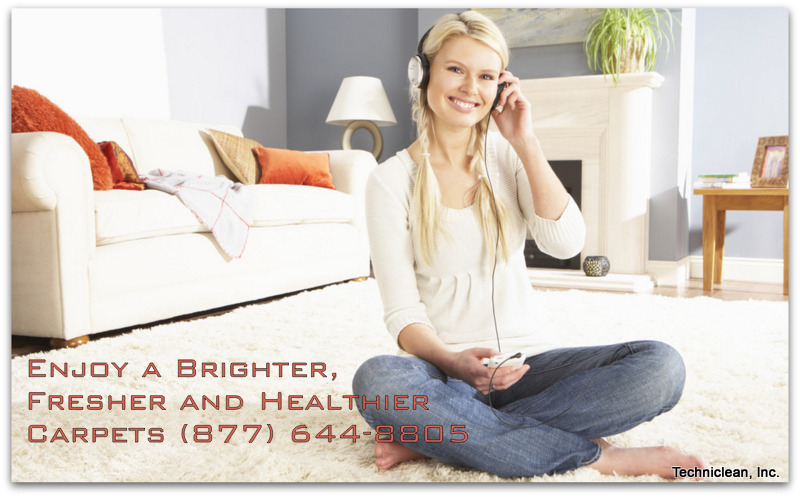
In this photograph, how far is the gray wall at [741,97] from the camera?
12.1ft

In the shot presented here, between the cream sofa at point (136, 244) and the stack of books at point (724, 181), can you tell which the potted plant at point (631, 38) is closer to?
the stack of books at point (724, 181)

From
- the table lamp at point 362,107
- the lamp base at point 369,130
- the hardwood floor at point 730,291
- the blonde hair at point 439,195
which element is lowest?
the hardwood floor at point 730,291

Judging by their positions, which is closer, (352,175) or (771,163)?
(771,163)

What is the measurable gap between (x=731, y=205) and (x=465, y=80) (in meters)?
2.67

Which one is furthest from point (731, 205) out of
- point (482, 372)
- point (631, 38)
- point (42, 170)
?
point (42, 170)

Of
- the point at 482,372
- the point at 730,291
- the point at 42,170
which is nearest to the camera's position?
the point at 482,372

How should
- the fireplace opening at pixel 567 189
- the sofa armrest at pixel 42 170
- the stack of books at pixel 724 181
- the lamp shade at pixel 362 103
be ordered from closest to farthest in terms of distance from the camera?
the sofa armrest at pixel 42 170
the stack of books at pixel 724 181
the fireplace opening at pixel 567 189
the lamp shade at pixel 362 103

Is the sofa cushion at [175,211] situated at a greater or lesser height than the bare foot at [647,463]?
greater

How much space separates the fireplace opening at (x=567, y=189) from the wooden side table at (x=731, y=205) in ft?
2.41

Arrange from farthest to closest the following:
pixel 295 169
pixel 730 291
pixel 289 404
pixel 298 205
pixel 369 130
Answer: pixel 369 130 < pixel 295 169 < pixel 730 291 < pixel 298 205 < pixel 289 404

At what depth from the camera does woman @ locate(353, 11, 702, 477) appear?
106 centimetres

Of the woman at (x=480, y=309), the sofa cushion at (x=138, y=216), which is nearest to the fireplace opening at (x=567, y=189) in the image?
the sofa cushion at (x=138, y=216)

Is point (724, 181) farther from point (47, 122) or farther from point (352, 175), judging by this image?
point (47, 122)

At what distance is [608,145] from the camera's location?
3.89m
